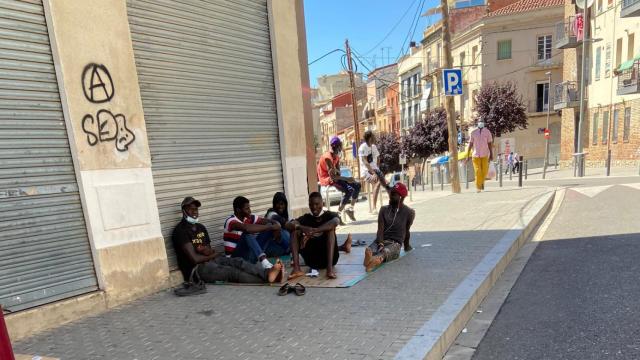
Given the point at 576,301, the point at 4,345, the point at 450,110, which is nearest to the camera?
the point at 4,345

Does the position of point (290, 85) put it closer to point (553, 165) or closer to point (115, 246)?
point (115, 246)

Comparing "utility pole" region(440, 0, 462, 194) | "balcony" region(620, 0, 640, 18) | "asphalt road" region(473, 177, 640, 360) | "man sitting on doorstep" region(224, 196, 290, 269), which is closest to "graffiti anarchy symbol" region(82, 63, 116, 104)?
"man sitting on doorstep" region(224, 196, 290, 269)

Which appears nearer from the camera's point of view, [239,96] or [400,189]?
[400,189]

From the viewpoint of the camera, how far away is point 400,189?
214 inches

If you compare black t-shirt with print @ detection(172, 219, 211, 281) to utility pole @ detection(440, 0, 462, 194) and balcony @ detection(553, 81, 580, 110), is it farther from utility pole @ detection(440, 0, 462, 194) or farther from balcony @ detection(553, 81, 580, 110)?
balcony @ detection(553, 81, 580, 110)

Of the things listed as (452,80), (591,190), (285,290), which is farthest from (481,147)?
(285,290)

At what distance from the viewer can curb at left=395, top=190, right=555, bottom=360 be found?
2914 mm

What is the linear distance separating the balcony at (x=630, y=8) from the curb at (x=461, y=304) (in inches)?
771

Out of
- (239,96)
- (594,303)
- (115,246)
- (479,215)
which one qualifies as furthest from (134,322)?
(479,215)

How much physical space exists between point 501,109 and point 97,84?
1269 inches

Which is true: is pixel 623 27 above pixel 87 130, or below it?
above

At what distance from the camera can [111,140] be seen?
172 inches

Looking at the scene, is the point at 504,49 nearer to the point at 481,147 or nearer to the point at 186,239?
the point at 481,147

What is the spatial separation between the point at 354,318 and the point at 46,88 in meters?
3.71
